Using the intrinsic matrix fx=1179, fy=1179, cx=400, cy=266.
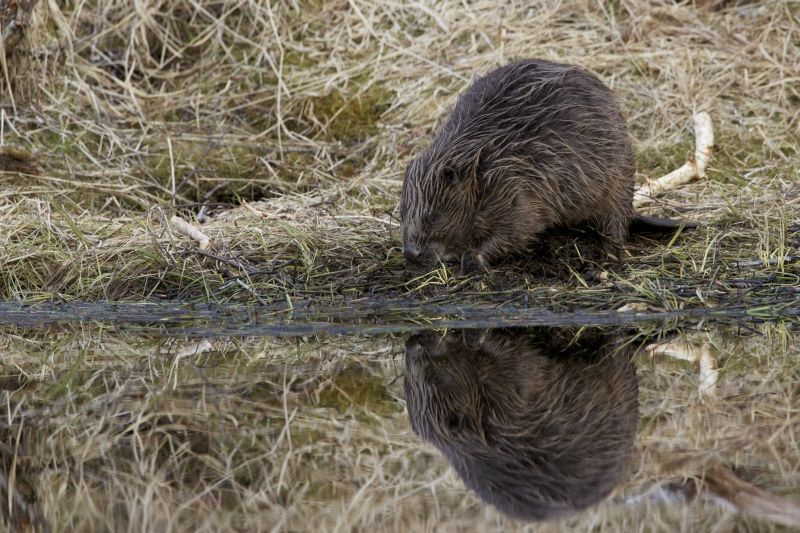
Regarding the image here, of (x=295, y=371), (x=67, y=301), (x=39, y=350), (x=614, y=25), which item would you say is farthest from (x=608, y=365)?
(x=614, y=25)

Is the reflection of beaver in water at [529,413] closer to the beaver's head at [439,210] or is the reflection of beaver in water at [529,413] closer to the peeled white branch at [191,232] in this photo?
the beaver's head at [439,210]

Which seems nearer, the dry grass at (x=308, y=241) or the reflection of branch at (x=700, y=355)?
the dry grass at (x=308, y=241)

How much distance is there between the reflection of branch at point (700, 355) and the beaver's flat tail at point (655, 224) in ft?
4.68

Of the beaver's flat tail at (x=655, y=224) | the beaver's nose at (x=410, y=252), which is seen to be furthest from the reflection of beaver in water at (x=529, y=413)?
the beaver's flat tail at (x=655, y=224)

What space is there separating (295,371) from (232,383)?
0.21 m

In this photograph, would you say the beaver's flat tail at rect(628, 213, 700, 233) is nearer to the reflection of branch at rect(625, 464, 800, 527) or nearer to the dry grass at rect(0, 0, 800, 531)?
the dry grass at rect(0, 0, 800, 531)

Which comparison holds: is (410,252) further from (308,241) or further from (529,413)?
(529,413)

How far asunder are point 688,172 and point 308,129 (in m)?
2.22

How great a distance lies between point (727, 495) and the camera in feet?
7.51

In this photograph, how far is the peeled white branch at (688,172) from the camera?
5.61 metres

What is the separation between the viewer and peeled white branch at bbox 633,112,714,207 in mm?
5613

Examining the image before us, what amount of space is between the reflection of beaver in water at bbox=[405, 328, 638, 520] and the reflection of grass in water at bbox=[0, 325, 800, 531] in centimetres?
6

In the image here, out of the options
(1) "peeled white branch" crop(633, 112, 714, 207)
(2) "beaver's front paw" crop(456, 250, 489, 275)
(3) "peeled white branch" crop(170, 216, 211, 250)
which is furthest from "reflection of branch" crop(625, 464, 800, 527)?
(1) "peeled white branch" crop(633, 112, 714, 207)

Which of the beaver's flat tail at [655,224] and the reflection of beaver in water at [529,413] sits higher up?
the reflection of beaver in water at [529,413]
